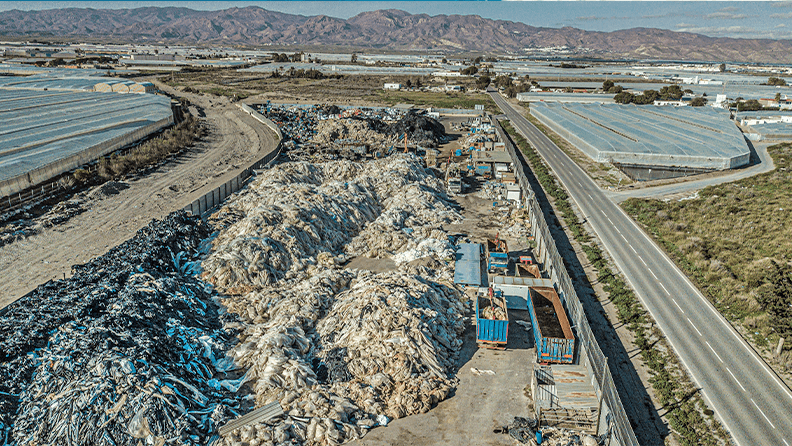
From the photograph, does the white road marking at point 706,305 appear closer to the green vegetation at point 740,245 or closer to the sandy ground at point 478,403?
the green vegetation at point 740,245

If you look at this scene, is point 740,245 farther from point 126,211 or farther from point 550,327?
point 126,211

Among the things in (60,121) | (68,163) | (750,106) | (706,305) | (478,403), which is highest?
(750,106)

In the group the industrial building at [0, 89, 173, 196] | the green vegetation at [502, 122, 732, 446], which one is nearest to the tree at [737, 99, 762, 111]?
the green vegetation at [502, 122, 732, 446]

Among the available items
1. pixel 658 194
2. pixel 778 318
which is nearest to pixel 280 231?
pixel 778 318

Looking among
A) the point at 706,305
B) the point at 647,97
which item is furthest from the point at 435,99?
the point at 706,305

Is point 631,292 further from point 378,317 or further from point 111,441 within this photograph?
point 111,441

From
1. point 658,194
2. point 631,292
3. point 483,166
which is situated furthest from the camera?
point 483,166
